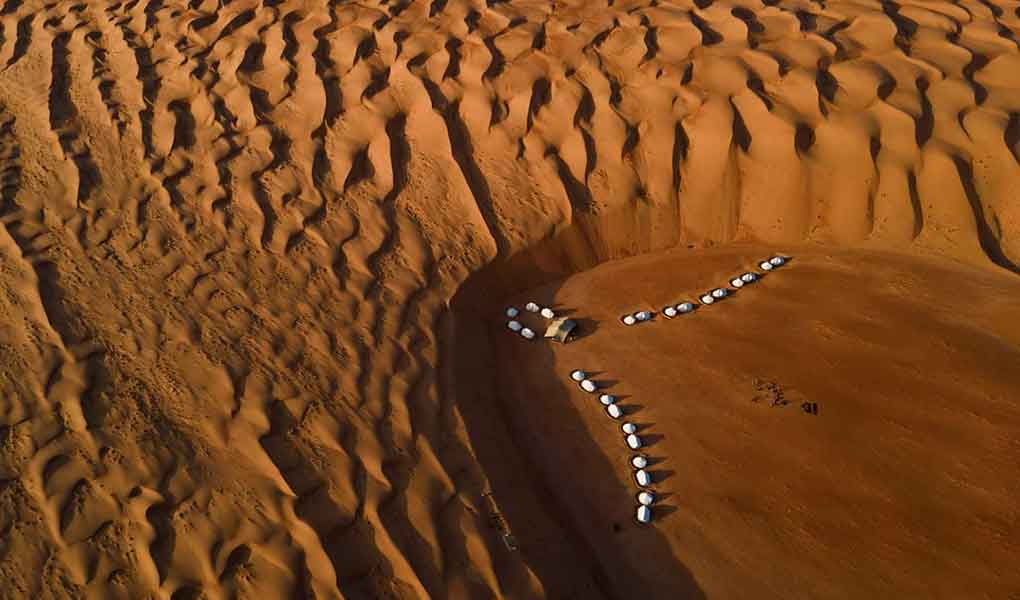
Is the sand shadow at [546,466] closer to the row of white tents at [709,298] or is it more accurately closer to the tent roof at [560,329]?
the tent roof at [560,329]

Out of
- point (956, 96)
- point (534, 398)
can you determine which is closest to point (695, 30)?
point (956, 96)

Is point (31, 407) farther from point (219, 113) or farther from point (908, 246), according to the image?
point (908, 246)

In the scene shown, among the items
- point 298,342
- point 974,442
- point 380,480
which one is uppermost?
point 298,342

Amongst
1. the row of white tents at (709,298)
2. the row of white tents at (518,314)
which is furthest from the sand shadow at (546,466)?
the row of white tents at (709,298)

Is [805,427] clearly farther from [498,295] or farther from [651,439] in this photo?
[498,295]

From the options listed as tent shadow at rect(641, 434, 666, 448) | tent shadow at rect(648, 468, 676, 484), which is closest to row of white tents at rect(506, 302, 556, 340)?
tent shadow at rect(641, 434, 666, 448)

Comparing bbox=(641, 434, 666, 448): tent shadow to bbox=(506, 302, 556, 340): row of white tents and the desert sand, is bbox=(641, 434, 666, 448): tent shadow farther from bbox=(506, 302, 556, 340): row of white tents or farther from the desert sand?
bbox=(506, 302, 556, 340): row of white tents

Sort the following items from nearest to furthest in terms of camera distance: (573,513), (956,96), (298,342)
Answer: (573,513) → (298,342) → (956,96)

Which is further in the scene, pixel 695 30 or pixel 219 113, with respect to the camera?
pixel 695 30
